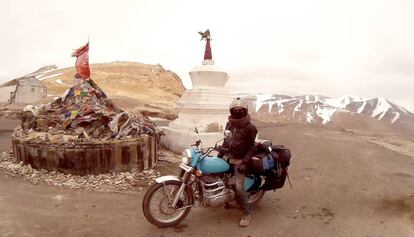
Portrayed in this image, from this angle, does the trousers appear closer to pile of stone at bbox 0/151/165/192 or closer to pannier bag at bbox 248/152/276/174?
pannier bag at bbox 248/152/276/174

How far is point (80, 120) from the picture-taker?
27.8 feet

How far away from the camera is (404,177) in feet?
27.1

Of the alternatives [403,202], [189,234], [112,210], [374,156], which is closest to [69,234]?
[112,210]

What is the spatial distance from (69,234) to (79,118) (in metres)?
4.22

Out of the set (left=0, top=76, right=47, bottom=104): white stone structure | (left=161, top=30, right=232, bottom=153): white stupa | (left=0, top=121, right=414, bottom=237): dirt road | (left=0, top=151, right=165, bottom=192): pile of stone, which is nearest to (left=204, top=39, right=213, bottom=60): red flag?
(left=161, top=30, right=232, bottom=153): white stupa

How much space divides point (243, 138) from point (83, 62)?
21.0 ft

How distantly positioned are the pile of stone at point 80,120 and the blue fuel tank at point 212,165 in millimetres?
3452

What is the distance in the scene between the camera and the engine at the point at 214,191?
5.31 metres

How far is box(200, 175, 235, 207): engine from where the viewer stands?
5312 millimetres

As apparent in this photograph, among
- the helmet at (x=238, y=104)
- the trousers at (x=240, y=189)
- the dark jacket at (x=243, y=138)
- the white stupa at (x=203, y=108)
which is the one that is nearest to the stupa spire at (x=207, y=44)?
the white stupa at (x=203, y=108)

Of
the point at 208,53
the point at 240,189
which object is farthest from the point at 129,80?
the point at 240,189

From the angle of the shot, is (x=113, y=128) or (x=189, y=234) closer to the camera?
(x=189, y=234)

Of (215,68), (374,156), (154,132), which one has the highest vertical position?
(215,68)

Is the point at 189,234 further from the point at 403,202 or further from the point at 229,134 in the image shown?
the point at 403,202
